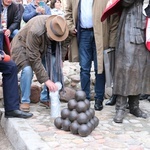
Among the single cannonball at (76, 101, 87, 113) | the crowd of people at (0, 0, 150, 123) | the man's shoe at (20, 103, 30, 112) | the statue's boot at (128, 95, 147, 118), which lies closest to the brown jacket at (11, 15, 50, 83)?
the crowd of people at (0, 0, 150, 123)

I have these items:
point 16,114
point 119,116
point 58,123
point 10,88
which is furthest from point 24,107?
point 119,116

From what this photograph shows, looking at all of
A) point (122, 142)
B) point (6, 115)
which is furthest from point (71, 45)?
point (122, 142)

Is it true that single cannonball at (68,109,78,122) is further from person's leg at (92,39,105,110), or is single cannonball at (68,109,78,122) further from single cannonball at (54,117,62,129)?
person's leg at (92,39,105,110)

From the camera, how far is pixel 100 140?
13.1ft

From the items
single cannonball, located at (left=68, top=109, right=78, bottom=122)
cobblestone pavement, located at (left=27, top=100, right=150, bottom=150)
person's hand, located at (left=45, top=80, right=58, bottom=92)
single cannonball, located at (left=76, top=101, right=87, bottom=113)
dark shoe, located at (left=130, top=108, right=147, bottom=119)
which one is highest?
person's hand, located at (left=45, top=80, right=58, bottom=92)

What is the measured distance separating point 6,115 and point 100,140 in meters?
1.30

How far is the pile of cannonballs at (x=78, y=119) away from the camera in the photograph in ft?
13.4

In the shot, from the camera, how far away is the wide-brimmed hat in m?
4.52

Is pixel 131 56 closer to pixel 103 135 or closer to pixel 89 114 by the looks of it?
pixel 89 114

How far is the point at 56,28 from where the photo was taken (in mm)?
4523

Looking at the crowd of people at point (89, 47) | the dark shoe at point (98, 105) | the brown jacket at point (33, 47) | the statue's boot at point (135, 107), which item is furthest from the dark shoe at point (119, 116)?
the brown jacket at point (33, 47)

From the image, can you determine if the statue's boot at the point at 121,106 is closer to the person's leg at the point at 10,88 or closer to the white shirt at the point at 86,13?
the white shirt at the point at 86,13

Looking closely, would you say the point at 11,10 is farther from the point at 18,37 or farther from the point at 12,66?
the point at 12,66

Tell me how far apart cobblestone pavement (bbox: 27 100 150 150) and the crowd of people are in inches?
6.3
